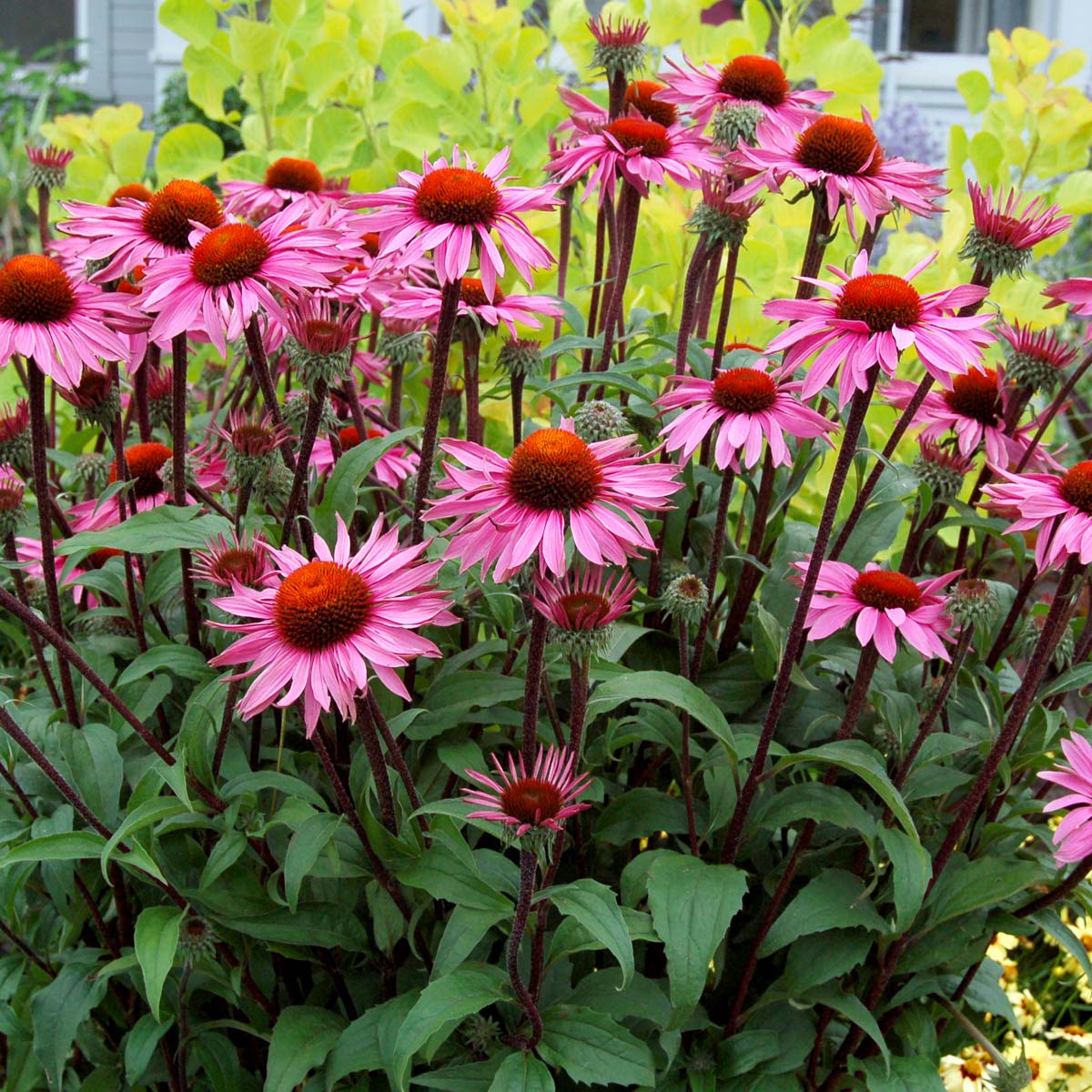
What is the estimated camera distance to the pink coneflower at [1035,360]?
1269mm

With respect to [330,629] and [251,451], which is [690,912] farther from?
[251,451]

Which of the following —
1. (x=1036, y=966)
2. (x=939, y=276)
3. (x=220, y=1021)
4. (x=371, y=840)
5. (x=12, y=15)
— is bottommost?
(x=1036, y=966)

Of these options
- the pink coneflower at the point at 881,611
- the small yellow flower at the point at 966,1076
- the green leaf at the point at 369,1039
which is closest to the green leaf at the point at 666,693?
the pink coneflower at the point at 881,611

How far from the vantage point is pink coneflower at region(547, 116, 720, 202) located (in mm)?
1368

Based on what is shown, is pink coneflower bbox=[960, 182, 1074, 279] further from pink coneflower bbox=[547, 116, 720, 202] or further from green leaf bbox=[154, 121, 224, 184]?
green leaf bbox=[154, 121, 224, 184]

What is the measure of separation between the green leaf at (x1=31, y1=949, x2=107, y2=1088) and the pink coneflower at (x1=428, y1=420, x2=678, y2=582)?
659mm

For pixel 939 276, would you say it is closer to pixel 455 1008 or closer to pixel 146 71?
pixel 455 1008

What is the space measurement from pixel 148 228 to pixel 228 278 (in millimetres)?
185

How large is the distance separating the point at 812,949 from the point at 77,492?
120 cm

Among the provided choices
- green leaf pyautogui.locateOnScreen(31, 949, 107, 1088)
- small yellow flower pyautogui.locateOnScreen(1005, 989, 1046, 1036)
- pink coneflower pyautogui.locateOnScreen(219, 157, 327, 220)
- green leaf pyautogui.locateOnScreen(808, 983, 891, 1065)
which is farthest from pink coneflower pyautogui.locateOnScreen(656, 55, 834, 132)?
small yellow flower pyautogui.locateOnScreen(1005, 989, 1046, 1036)

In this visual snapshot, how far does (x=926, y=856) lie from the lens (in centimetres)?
112

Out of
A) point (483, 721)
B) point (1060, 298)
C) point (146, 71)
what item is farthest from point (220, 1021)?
point (146, 71)

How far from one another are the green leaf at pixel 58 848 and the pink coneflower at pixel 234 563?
0.26 metres

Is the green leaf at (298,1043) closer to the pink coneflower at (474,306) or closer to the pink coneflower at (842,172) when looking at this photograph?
the pink coneflower at (474,306)
